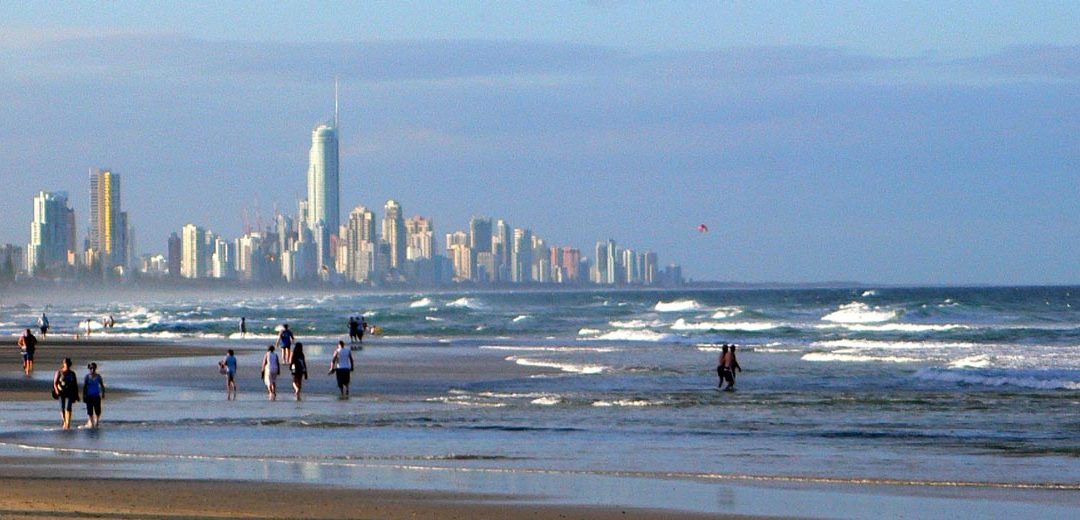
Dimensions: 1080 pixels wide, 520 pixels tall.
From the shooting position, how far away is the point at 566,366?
41.7m

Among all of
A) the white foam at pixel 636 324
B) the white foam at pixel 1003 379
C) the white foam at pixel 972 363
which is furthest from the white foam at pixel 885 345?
the white foam at pixel 636 324

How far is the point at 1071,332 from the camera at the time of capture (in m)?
67.1

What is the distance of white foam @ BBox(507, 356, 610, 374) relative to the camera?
3897 cm

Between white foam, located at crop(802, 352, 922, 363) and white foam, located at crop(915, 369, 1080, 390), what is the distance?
6.81 meters

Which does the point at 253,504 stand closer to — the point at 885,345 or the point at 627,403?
the point at 627,403

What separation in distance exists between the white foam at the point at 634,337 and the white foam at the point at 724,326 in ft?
15.2

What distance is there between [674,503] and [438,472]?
132 inches

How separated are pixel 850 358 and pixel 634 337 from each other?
76.9 ft

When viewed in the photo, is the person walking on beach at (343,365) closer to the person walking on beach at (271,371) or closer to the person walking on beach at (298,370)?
the person walking on beach at (298,370)

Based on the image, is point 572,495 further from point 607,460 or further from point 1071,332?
point 1071,332

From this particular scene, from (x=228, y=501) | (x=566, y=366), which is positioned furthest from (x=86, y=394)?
(x=566, y=366)

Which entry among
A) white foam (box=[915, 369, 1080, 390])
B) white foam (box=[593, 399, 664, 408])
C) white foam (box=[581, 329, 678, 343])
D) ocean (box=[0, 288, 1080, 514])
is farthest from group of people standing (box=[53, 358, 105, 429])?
white foam (box=[581, 329, 678, 343])

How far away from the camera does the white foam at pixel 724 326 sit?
75.6 m

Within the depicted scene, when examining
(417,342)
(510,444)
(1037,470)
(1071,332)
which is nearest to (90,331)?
(417,342)
